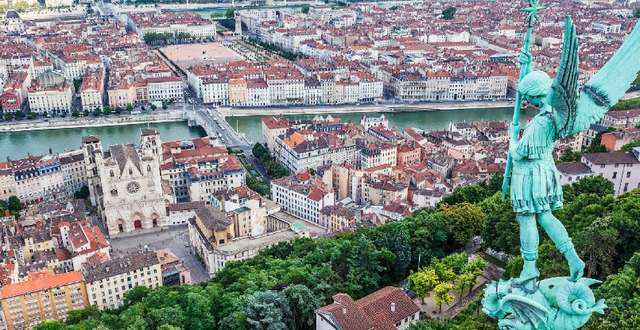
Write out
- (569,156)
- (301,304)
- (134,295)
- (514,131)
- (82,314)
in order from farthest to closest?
(569,156) < (134,295) < (82,314) < (301,304) < (514,131)

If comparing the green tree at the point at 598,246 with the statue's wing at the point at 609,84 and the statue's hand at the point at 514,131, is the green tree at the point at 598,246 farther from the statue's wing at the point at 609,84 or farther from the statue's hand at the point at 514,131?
the statue's hand at the point at 514,131

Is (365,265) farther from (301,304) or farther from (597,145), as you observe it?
(597,145)

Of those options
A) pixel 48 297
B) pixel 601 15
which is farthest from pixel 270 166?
pixel 601 15

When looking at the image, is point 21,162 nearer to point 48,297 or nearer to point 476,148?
point 48,297

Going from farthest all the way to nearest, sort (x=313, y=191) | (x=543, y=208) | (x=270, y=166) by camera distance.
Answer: (x=270, y=166) < (x=313, y=191) < (x=543, y=208)

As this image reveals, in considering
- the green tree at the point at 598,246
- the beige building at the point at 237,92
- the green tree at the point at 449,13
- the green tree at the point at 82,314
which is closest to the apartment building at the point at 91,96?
the beige building at the point at 237,92

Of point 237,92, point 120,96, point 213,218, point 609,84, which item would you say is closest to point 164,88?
point 120,96
